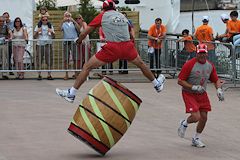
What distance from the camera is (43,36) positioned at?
20.7 metres

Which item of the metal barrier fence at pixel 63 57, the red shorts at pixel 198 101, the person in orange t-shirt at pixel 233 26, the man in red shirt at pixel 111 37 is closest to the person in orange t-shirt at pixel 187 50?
the metal barrier fence at pixel 63 57

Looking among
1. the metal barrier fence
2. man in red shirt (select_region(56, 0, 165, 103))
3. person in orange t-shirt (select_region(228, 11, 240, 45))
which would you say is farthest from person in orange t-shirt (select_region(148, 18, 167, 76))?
man in red shirt (select_region(56, 0, 165, 103))

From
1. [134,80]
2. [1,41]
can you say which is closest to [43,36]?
[1,41]

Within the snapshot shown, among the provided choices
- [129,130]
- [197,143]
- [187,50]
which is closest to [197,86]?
[197,143]

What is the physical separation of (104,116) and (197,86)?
1.77m

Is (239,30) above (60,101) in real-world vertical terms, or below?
above

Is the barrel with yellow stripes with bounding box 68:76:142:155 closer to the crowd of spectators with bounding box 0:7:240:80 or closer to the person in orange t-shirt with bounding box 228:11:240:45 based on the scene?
Answer: the crowd of spectators with bounding box 0:7:240:80

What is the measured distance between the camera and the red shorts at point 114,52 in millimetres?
11398

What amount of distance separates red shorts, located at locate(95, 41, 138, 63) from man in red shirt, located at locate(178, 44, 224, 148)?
0.96 meters

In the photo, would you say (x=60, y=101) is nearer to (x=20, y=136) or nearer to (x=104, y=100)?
(x=20, y=136)

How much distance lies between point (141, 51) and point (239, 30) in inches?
112

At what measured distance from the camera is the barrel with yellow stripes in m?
9.81

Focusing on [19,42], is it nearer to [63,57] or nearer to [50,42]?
[50,42]

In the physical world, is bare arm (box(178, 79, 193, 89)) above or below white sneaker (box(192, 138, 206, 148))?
above
